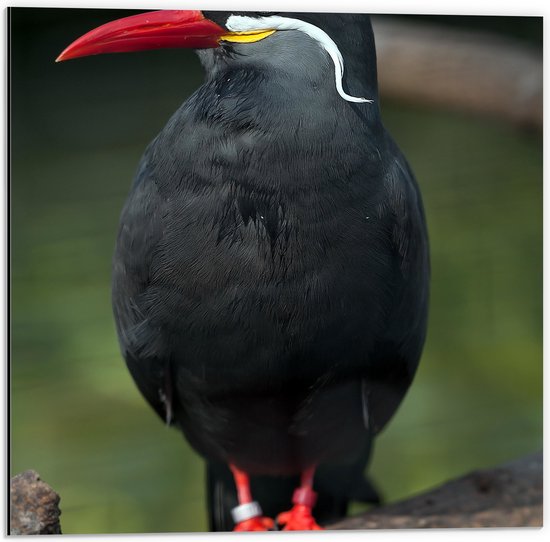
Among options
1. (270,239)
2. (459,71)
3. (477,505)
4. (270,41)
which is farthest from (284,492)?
(459,71)

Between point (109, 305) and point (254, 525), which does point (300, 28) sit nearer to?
point (109, 305)

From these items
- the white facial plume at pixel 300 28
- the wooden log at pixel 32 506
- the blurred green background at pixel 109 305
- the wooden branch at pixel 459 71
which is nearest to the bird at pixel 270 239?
the white facial plume at pixel 300 28

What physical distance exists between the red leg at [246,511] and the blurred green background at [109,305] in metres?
0.08

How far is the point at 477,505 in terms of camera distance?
5.98 feet

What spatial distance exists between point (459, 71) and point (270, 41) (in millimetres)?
975

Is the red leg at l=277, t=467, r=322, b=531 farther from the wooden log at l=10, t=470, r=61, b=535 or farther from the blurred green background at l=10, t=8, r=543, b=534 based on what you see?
the wooden log at l=10, t=470, r=61, b=535

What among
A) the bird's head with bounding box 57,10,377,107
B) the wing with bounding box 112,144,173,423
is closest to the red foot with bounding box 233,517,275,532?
the wing with bounding box 112,144,173,423

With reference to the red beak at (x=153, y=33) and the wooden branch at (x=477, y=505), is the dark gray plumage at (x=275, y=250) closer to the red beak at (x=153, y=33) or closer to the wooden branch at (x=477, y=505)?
the red beak at (x=153, y=33)

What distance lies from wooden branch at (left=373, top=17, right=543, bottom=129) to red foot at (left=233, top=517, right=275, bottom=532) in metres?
0.91

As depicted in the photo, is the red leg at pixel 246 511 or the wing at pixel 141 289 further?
the red leg at pixel 246 511

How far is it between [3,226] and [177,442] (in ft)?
1.79

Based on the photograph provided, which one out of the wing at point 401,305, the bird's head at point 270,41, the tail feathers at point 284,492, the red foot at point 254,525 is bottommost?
the red foot at point 254,525

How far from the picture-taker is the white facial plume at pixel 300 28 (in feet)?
4.91

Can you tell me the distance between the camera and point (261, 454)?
1.74 metres
